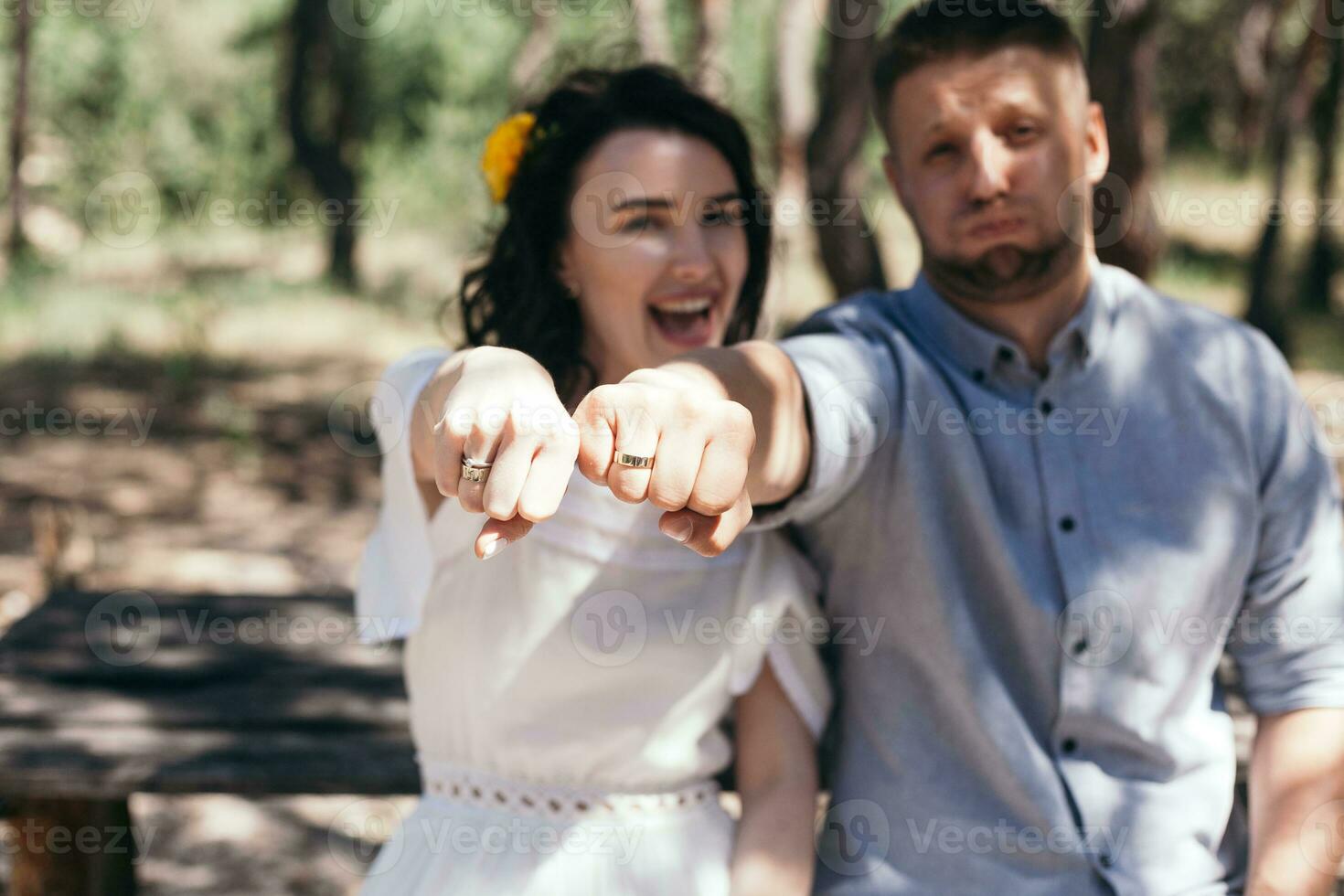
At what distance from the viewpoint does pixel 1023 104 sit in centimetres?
197

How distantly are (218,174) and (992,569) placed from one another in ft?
53.4

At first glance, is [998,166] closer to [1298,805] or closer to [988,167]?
[988,167]

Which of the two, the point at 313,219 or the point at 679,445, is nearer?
the point at 679,445

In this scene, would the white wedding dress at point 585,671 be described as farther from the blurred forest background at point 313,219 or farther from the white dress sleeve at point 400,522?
the blurred forest background at point 313,219

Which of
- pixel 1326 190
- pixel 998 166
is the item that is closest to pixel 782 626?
pixel 998 166

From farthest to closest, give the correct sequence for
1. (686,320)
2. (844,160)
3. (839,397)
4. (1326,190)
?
(1326,190) < (844,160) < (686,320) < (839,397)

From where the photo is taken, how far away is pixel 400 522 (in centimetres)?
199

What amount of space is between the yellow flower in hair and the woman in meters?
0.23

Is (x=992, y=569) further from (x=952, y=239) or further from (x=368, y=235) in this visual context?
(x=368, y=235)

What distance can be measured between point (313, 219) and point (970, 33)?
13.6m

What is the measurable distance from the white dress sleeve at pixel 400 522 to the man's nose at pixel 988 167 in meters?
0.83

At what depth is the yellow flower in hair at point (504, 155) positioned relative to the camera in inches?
89.0

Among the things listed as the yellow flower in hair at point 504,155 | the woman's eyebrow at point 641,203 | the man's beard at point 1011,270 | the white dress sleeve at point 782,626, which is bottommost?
the white dress sleeve at point 782,626

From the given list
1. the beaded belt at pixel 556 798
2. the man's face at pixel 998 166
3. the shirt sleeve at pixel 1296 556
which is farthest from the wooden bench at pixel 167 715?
the shirt sleeve at pixel 1296 556
